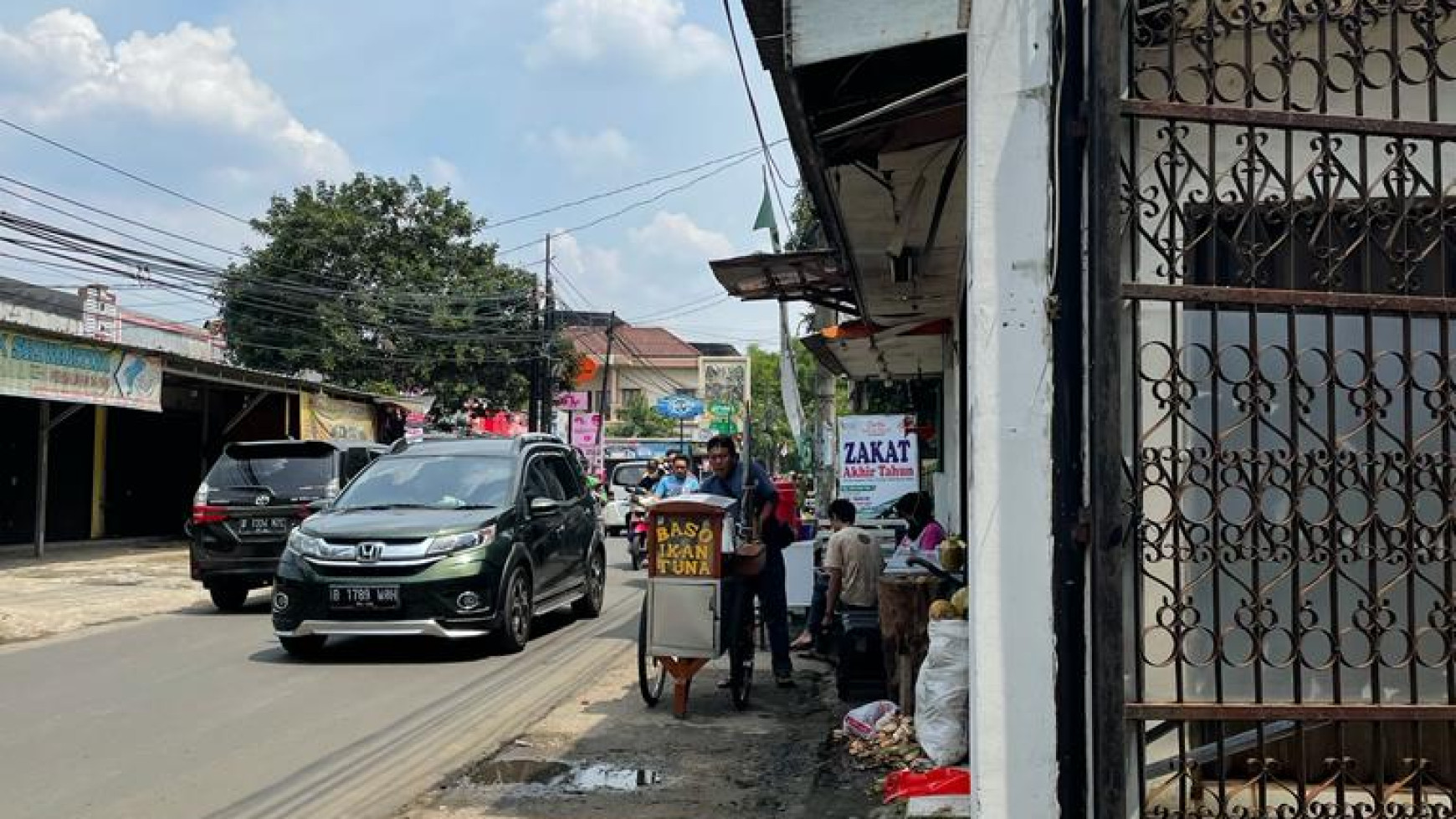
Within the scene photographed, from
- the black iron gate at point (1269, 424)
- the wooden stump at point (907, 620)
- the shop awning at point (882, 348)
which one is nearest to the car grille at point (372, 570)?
the wooden stump at point (907, 620)

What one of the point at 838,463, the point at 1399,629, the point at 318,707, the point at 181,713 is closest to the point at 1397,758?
the point at 1399,629

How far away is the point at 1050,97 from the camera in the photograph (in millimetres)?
3811

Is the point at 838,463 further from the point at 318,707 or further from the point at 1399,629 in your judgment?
the point at 1399,629

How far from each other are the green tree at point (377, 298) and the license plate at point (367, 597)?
23.4m

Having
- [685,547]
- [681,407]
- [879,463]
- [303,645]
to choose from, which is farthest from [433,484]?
[681,407]

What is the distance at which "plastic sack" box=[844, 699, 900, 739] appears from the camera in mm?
6387

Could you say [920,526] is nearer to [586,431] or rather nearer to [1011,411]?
[1011,411]

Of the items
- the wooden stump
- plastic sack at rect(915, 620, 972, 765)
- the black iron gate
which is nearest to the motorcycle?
the wooden stump

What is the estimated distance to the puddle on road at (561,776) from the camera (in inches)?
226

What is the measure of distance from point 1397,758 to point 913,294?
724 centimetres

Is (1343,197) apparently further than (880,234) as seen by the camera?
No

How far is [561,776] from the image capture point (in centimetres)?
595

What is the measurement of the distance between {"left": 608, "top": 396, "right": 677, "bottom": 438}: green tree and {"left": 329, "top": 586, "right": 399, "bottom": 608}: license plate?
61969mm

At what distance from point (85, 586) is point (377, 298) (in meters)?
17.4
